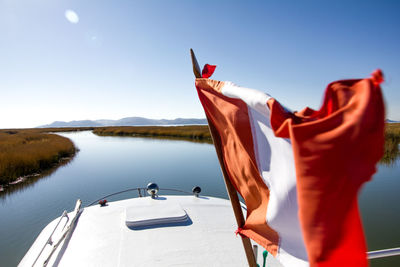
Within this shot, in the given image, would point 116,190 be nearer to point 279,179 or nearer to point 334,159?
point 279,179

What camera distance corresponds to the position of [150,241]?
278 centimetres

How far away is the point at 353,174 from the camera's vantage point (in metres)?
0.75

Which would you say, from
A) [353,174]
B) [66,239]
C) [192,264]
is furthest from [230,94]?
[66,239]

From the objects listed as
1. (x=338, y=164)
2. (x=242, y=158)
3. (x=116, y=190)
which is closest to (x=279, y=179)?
(x=242, y=158)

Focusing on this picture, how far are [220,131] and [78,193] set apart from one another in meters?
8.71

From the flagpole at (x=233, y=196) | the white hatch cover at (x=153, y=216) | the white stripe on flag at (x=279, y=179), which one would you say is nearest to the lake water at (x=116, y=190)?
the white hatch cover at (x=153, y=216)

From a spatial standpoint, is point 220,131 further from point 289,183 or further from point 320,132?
point 320,132

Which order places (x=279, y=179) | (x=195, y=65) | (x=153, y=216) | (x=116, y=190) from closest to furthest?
(x=279, y=179)
(x=195, y=65)
(x=153, y=216)
(x=116, y=190)

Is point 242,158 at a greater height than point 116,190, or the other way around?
point 242,158

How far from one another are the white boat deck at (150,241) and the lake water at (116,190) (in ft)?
10.2

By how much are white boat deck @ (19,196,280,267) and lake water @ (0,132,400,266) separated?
10.2 ft

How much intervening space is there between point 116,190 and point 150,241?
6.92m

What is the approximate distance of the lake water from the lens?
5.62 m

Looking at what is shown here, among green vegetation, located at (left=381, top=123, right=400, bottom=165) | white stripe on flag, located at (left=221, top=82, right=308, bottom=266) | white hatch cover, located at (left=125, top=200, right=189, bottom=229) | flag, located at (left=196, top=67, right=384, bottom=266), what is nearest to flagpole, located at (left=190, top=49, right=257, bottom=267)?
white stripe on flag, located at (left=221, top=82, right=308, bottom=266)
